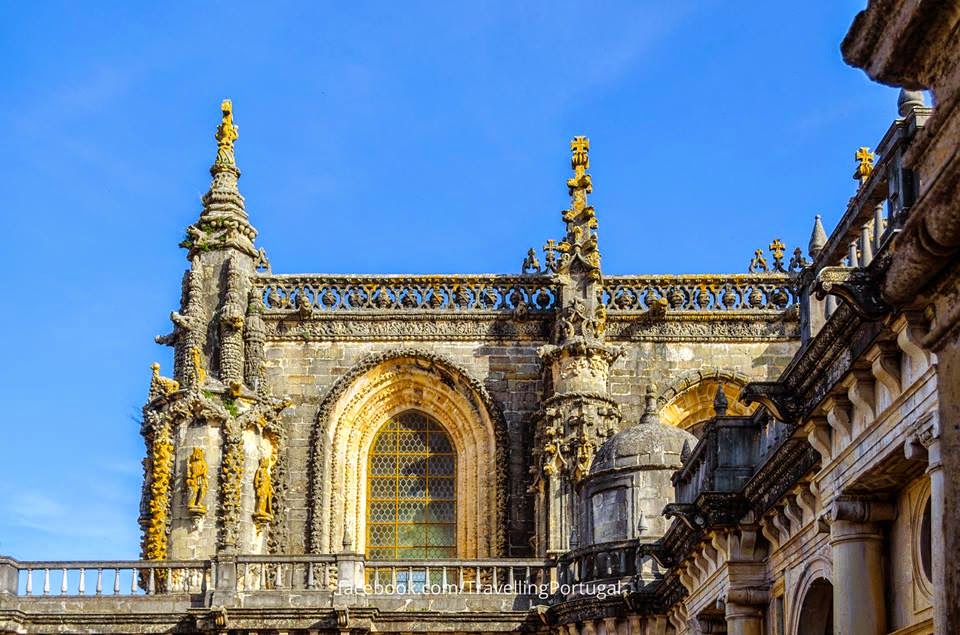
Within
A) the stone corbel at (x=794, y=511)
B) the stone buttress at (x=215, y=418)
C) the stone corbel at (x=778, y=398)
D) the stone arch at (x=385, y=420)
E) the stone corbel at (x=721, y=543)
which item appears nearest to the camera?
the stone corbel at (x=778, y=398)

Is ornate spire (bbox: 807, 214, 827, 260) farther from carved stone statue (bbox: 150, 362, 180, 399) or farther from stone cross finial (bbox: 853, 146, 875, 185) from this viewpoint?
carved stone statue (bbox: 150, 362, 180, 399)

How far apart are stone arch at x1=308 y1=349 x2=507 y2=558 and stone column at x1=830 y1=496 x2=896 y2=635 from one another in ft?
57.0

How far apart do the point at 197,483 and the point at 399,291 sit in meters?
5.57

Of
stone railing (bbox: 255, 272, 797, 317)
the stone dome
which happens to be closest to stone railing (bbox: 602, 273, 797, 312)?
stone railing (bbox: 255, 272, 797, 317)

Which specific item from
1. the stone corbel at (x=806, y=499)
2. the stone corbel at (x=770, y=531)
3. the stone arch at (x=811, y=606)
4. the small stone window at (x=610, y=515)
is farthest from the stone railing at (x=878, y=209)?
the small stone window at (x=610, y=515)

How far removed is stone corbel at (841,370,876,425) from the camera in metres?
11.4

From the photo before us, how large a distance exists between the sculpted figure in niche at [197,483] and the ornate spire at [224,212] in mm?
4239

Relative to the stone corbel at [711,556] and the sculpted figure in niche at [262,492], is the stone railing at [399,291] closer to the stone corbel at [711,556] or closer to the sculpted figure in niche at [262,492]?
the sculpted figure in niche at [262,492]

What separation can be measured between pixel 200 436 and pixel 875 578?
17973 mm

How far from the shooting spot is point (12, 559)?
88.8 ft

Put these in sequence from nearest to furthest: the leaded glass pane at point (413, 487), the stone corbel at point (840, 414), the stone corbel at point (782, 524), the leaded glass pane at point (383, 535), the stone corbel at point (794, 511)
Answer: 1. the stone corbel at point (840, 414)
2. the stone corbel at point (794, 511)
3. the stone corbel at point (782, 524)
4. the leaded glass pane at point (383, 535)
5. the leaded glass pane at point (413, 487)

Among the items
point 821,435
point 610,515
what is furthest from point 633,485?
point 821,435

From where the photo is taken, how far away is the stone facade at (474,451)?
60.8 ft

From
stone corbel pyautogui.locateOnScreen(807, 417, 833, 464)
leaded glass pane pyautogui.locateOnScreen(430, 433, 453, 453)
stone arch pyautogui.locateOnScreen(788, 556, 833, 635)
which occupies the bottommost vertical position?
stone arch pyautogui.locateOnScreen(788, 556, 833, 635)
